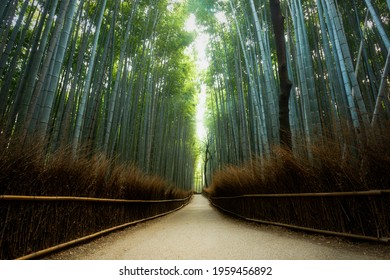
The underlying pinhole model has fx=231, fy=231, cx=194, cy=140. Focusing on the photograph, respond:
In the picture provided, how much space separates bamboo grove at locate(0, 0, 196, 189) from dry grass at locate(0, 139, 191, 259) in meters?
0.17

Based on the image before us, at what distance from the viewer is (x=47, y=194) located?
189 cm

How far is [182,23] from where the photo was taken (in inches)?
295

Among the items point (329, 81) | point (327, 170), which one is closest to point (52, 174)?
point (327, 170)

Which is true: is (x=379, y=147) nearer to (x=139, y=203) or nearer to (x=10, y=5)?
(x=139, y=203)

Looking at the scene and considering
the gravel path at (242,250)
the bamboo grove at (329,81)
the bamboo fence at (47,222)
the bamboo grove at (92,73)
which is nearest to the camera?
the bamboo fence at (47,222)

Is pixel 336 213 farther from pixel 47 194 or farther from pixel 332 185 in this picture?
pixel 47 194

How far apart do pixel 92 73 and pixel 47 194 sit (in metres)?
4.29

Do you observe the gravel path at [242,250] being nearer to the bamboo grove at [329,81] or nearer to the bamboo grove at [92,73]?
the bamboo grove at [329,81]

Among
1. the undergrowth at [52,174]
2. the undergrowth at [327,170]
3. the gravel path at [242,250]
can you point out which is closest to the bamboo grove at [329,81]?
the undergrowth at [327,170]

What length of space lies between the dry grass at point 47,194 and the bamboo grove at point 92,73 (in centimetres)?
17

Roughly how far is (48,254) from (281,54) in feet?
12.3

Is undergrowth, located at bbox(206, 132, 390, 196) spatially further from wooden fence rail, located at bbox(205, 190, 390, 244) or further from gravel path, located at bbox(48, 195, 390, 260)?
gravel path, located at bbox(48, 195, 390, 260)

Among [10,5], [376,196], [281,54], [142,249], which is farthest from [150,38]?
[376,196]

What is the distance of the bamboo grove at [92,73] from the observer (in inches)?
96.6
